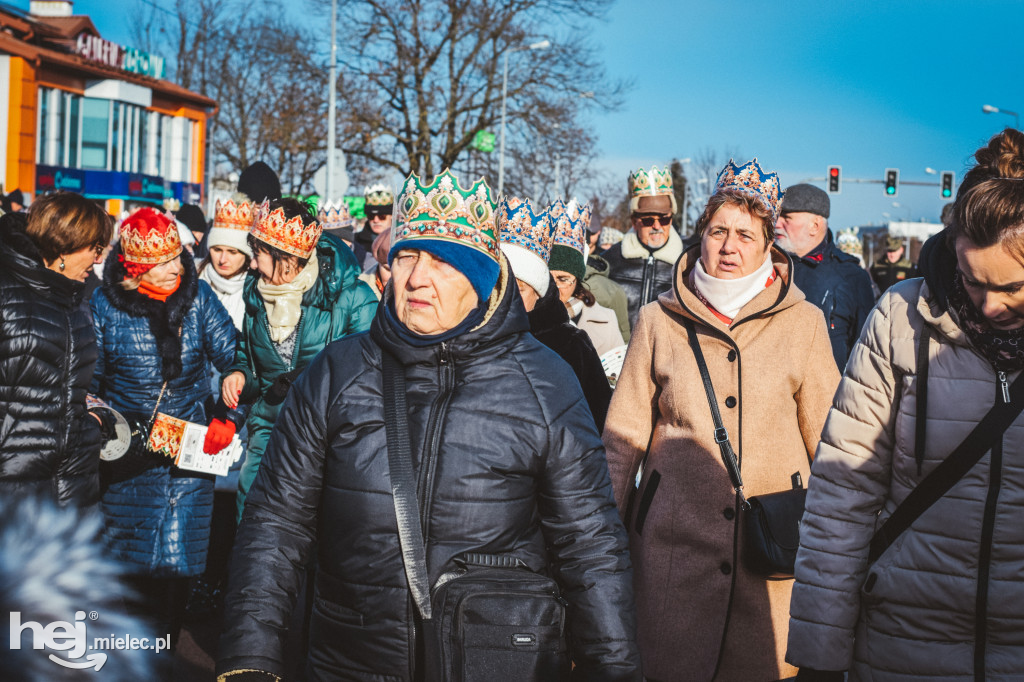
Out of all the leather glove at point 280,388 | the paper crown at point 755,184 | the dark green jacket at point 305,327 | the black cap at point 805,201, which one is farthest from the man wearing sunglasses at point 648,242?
the paper crown at point 755,184

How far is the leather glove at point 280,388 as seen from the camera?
591cm

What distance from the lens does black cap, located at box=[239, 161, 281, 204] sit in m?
7.85

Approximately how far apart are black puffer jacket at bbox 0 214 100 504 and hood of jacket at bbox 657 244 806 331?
2455mm

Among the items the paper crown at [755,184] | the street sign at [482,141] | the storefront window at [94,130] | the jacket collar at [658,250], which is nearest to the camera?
the paper crown at [755,184]

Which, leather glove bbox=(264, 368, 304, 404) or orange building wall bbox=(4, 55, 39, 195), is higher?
orange building wall bbox=(4, 55, 39, 195)

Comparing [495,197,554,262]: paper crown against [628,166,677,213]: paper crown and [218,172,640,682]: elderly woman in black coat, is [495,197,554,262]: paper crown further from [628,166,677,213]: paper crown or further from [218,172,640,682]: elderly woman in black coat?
[628,166,677,213]: paper crown

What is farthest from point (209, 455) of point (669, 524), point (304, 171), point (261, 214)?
point (304, 171)

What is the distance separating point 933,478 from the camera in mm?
2986

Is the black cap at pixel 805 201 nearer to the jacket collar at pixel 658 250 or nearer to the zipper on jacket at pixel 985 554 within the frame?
the jacket collar at pixel 658 250

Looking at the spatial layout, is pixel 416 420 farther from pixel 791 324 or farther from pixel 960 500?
pixel 791 324

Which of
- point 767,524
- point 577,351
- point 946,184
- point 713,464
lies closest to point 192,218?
point 577,351

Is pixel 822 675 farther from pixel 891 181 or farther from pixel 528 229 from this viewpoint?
pixel 891 181

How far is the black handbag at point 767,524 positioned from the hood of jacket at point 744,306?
392 millimetres

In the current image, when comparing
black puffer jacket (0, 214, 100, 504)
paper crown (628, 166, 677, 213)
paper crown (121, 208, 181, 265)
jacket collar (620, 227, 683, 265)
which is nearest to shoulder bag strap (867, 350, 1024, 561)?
black puffer jacket (0, 214, 100, 504)
